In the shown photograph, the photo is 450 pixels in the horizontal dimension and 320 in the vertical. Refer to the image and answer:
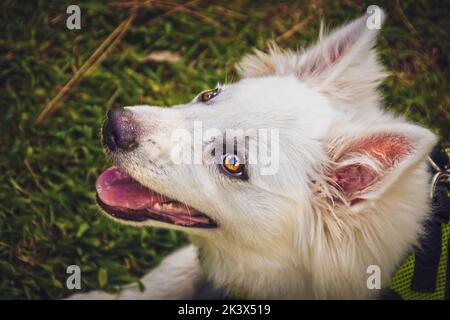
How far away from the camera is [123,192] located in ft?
8.30

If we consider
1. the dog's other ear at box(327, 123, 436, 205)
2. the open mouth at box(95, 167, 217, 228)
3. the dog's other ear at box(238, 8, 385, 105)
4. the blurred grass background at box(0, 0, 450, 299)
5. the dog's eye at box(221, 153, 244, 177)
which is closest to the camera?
the dog's other ear at box(327, 123, 436, 205)

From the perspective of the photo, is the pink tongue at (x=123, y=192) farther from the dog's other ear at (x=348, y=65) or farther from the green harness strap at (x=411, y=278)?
the green harness strap at (x=411, y=278)

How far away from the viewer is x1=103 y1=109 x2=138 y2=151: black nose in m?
2.30

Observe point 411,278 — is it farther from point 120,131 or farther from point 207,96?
point 120,131

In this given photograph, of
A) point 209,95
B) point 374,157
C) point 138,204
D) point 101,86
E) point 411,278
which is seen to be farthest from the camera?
point 101,86

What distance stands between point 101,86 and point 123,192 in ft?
5.31

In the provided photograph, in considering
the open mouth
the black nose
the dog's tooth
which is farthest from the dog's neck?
the black nose

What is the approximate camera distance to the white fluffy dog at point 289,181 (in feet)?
7.07

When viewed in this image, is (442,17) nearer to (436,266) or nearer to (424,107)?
(424,107)

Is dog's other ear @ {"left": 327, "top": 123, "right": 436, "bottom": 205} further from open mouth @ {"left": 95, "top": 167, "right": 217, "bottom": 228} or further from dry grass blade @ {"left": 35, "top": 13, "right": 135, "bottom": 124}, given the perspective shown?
dry grass blade @ {"left": 35, "top": 13, "right": 135, "bottom": 124}

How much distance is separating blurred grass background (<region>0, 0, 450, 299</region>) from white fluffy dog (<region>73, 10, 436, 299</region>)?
105 centimetres

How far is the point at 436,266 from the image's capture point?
7.63 ft

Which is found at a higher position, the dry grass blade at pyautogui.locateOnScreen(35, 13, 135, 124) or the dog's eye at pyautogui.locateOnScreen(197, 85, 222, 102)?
the dry grass blade at pyautogui.locateOnScreen(35, 13, 135, 124)

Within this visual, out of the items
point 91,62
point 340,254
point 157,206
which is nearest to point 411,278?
point 340,254
